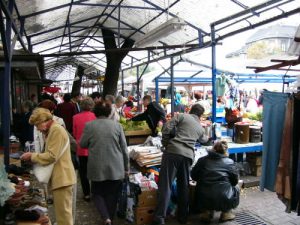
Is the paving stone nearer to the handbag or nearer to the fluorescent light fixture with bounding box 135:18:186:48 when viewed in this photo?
the handbag

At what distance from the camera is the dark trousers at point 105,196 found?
484cm

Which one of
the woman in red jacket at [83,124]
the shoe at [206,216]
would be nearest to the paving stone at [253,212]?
the shoe at [206,216]

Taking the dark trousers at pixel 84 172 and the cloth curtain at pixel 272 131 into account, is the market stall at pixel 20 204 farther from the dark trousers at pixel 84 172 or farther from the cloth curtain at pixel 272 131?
the cloth curtain at pixel 272 131

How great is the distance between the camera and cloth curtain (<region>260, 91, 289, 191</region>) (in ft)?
11.3

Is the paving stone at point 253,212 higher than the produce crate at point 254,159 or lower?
lower

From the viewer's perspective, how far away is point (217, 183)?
5008mm

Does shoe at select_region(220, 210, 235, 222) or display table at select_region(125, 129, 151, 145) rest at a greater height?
display table at select_region(125, 129, 151, 145)

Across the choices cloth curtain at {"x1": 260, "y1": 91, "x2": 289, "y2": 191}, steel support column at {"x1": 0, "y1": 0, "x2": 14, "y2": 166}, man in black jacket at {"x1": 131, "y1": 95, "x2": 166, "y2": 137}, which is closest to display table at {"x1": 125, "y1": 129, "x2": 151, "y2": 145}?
man in black jacket at {"x1": 131, "y1": 95, "x2": 166, "y2": 137}

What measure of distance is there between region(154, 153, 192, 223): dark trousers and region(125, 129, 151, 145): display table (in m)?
2.95

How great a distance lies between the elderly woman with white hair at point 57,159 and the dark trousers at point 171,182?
1.61 meters

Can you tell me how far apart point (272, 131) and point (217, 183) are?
176cm

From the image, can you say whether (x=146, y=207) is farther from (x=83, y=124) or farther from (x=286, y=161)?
(x=286, y=161)

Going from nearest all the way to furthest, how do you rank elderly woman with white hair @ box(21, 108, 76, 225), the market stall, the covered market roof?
the market stall
elderly woman with white hair @ box(21, 108, 76, 225)
the covered market roof

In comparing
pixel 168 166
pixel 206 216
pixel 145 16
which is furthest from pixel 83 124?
pixel 145 16
